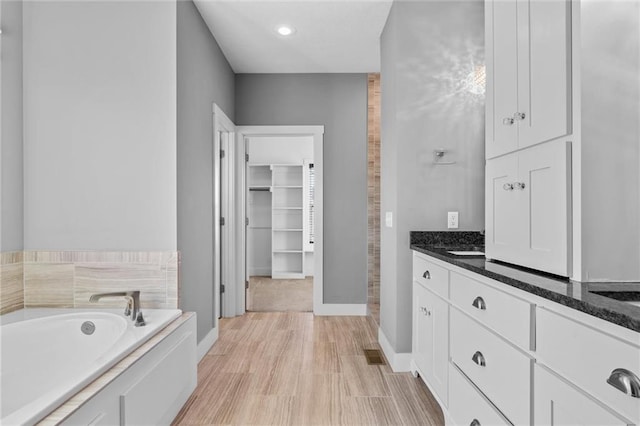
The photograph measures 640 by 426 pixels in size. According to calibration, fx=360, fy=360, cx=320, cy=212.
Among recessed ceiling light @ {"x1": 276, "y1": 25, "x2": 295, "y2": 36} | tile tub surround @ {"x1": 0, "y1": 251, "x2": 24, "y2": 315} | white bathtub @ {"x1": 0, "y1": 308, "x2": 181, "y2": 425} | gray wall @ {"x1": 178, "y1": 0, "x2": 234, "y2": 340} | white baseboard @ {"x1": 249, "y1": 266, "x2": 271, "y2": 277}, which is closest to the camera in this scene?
white bathtub @ {"x1": 0, "y1": 308, "x2": 181, "y2": 425}

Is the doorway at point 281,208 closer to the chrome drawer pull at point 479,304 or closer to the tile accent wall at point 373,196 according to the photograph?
the tile accent wall at point 373,196

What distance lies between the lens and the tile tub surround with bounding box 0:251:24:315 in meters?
2.10

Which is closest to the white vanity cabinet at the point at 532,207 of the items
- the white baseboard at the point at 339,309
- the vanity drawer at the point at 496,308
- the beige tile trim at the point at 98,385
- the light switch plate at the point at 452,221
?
the vanity drawer at the point at 496,308

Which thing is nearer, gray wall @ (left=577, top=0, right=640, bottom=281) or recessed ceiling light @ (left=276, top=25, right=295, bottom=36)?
gray wall @ (left=577, top=0, right=640, bottom=281)

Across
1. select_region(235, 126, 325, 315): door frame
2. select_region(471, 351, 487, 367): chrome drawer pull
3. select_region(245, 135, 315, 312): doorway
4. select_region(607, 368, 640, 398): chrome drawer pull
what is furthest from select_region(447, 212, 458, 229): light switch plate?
select_region(245, 135, 315, 312): doorway

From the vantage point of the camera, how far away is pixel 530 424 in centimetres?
110

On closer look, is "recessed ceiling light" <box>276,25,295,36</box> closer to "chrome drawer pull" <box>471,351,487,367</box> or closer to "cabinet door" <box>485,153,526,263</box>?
"cabinet door" <box>485,153,526,263</box>

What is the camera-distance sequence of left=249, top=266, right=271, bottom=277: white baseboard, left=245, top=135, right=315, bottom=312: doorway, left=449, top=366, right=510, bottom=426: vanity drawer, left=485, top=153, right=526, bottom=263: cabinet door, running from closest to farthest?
left=449, top=366, right=510, bottom=426: vanity drawer, left=485, top=153, right=526, bottom=263: cabinet door, left=245, top=135, right=315, bottom=312: doorway, left=249, top=266, right=271, bottom=277: white baseboard

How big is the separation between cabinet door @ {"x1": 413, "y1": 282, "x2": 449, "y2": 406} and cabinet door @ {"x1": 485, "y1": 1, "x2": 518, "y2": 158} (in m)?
0.87

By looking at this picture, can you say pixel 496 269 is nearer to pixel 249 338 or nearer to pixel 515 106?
pixel 515 106

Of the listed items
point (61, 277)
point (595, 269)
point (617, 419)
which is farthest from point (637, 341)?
point (61, 277)

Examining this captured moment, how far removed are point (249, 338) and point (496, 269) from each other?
8.09ft

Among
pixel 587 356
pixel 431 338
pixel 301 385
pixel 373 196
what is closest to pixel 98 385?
pixel 301 385

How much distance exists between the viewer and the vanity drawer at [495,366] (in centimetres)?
114
